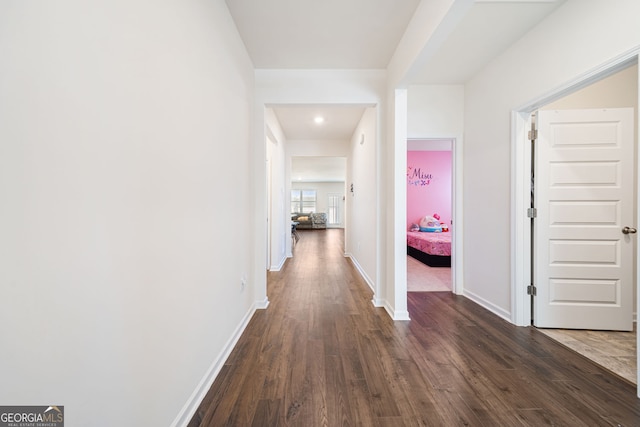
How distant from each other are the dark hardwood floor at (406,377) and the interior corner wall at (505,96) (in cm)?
60

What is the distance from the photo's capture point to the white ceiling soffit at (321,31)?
1861mm

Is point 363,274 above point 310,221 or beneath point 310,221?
beneath

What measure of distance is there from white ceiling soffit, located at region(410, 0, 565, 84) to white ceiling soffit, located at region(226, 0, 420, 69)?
0.49 metres

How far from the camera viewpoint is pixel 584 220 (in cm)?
216

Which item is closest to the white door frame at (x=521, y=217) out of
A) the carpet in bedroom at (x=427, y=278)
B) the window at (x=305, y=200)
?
the carpet in bedroom at (x=427, y=278)

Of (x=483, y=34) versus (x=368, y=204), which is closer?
(x=483, y=34)

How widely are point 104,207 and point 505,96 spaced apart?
3.26 metres

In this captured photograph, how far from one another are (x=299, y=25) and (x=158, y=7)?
4.37 feet

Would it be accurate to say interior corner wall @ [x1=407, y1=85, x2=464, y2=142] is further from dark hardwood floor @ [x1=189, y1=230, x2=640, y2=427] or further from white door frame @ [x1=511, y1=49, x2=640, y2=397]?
dark hardwood floor @ [x1=189, y1=230, x2=640, y2=427]

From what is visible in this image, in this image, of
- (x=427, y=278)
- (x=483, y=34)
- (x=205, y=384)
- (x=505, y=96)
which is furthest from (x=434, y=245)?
(x=205, y=384)

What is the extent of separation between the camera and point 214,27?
1.62 metres

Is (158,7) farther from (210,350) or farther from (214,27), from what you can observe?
(210,350)

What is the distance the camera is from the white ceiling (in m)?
1.86

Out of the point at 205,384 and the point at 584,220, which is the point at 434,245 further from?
the point at 205,384
